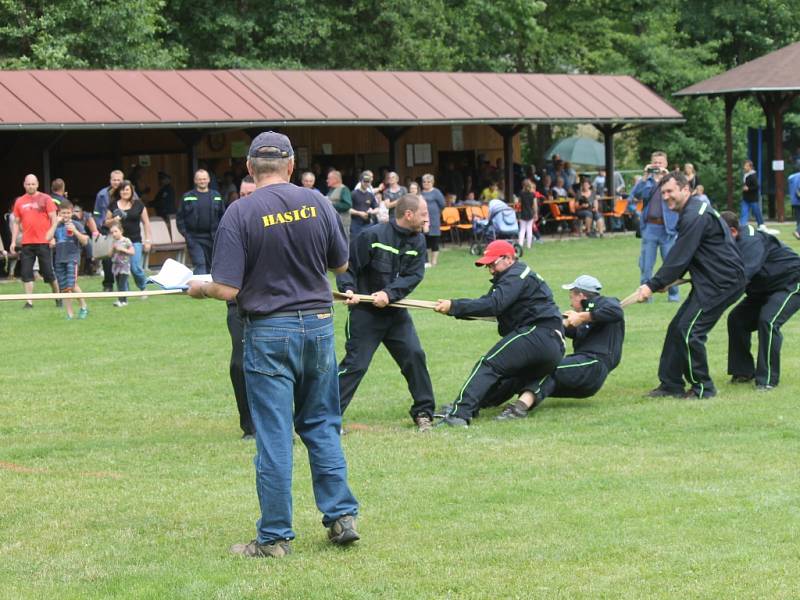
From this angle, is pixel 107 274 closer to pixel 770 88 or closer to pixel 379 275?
pixel 379 275

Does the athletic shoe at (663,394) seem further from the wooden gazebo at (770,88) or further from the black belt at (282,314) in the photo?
the wooden gazebo at (770,88)

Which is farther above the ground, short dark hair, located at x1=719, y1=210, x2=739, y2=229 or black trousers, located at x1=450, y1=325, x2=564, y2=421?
short dark hair, located at x1=719, y1=210, x2=739, y2=229

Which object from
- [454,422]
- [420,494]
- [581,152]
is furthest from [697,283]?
[581,152]

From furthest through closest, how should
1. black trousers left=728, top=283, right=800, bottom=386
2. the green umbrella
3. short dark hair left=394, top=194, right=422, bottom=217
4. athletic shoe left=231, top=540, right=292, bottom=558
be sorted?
the green umbrella → black trousers left=728, top=283, right=800, bottom=386 → short dark hair left=394, top=194, right=422, bottom=217 → athletic shoe left=231, top=540, right=292, bottom=558

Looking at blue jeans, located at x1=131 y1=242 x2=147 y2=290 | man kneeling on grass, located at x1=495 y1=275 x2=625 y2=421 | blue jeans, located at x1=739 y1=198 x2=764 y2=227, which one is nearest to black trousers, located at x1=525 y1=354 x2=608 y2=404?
man kneeling on grass, located at x1=495 y1=275 x2=625 y2=421

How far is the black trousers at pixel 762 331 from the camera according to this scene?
11.0 meters

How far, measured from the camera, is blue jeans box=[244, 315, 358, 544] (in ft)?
19.8

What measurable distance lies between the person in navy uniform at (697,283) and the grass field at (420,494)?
0.35 metres

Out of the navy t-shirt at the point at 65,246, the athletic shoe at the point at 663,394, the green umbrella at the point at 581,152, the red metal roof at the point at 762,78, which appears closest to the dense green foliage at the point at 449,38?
the green umbrella at the point at 581,152

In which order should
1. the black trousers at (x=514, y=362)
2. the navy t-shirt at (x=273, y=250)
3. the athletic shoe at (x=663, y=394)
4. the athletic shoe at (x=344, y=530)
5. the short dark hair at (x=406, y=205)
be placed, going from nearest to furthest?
the navy t-shirt at (x=273, y=250) → the athletic shoe at (x=344, y=530) → the short dark hair at (x=406, y=205) → the black trousers at (x=514, y=362) → the athletic shoe at (x=663, y=394)

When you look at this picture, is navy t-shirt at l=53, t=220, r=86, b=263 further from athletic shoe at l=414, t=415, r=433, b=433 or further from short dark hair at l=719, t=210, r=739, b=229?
short dark hair at l=719, t=210, r=739, b=229

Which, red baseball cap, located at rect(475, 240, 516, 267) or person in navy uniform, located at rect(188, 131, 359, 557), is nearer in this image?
person in navy uniform, located at rect(188, 131, 359, 557)

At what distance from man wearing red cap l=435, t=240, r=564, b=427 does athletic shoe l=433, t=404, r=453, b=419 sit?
0.24 feet

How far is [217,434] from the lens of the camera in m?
9.66
